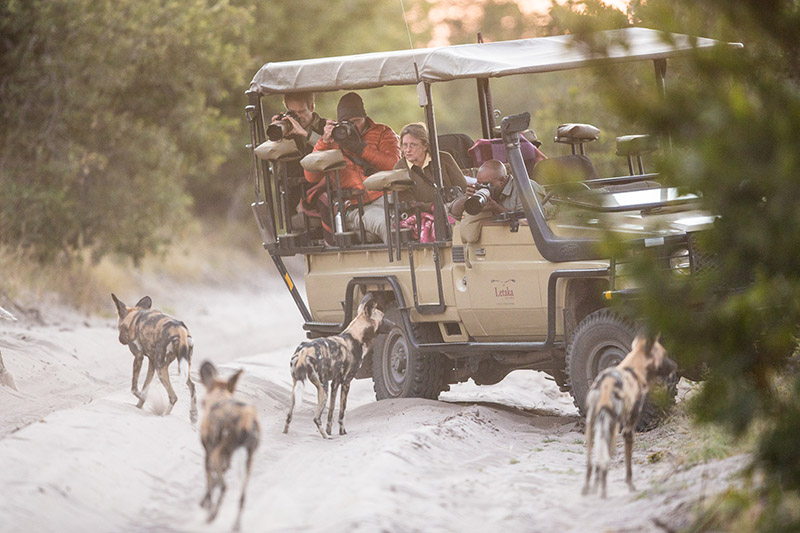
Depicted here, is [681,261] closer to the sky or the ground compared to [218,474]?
closer to the sky

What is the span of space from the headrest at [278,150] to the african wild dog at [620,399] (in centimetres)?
507

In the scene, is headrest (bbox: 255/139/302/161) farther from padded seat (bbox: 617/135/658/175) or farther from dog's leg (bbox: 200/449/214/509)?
dog's leg (bbox: 200/449/214/509)

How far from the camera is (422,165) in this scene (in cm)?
1033

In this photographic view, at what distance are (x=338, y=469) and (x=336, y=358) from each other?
1.89 meters

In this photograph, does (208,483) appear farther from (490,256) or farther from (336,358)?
(490,256)

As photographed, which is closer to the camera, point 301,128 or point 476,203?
point 476,203

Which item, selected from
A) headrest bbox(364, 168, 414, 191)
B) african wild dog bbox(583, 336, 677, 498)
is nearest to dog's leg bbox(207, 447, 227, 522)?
african wild dog bbox(583, 336, 677, 498)

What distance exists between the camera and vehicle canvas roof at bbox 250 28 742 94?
9273 mm

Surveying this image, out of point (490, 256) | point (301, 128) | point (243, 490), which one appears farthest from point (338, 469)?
point (301, 128)

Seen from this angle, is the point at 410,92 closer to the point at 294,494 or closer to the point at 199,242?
the point at 199,242

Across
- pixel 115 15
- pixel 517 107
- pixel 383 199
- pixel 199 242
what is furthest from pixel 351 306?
pixel 517 107

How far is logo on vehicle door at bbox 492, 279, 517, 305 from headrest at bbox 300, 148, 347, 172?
1902 millimetres

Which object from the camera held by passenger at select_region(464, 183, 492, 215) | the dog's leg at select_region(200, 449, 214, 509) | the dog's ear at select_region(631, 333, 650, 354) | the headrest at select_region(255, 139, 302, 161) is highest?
the headrest at select_region(255, 139, 302, 161)

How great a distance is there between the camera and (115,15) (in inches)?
746
